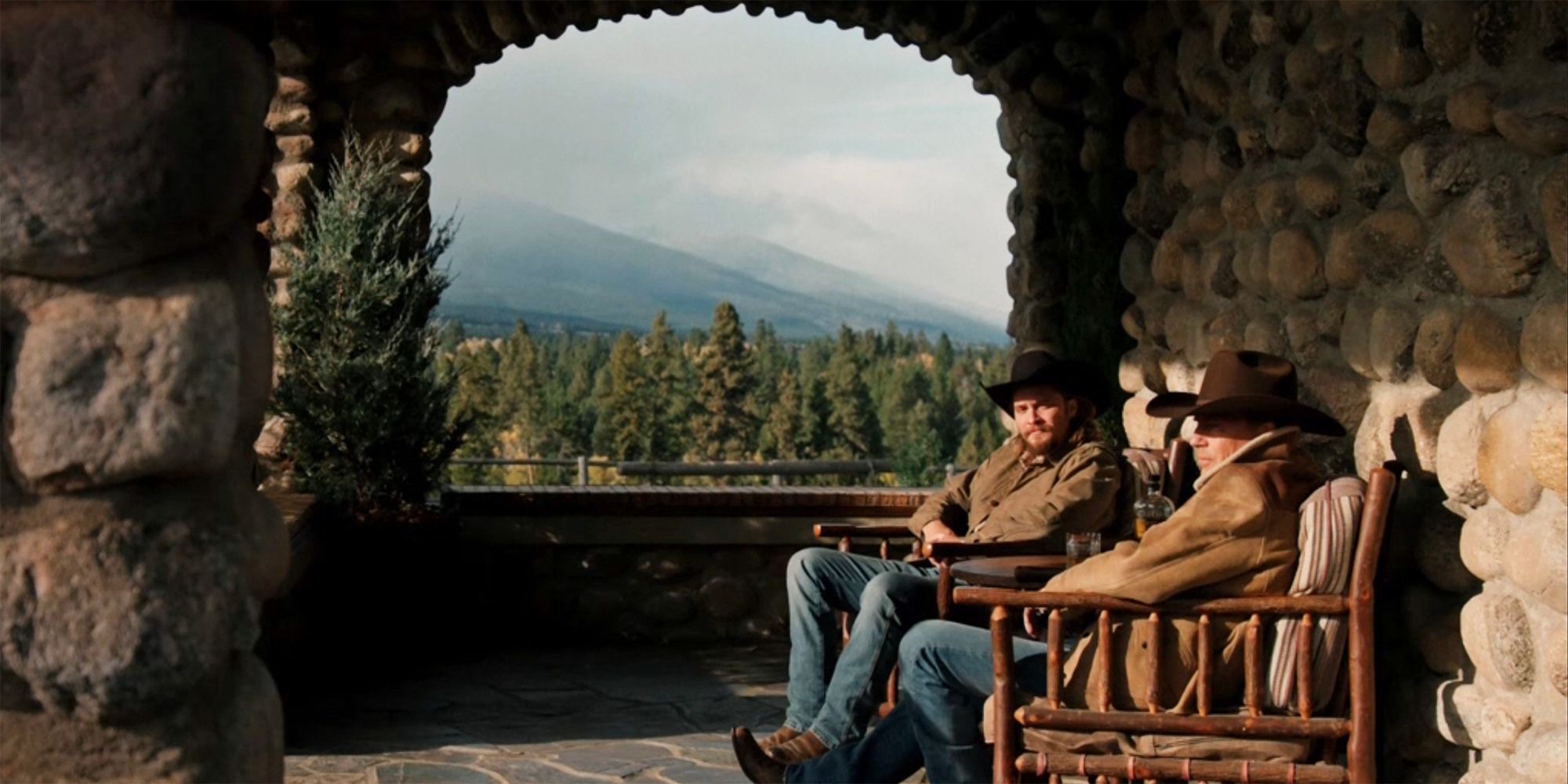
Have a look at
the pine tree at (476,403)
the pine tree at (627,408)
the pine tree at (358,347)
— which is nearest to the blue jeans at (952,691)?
the pine tree at (358,347)

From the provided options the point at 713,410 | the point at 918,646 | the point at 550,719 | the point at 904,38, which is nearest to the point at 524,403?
the point at 713,410

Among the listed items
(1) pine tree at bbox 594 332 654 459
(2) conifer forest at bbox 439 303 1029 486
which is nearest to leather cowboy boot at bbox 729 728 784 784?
(2) conifer forest at bbox 439 303 1029 486

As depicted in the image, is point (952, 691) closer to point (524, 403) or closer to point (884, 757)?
point (884, 757)

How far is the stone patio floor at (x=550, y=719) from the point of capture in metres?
5.09

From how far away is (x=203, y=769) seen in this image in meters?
2.19

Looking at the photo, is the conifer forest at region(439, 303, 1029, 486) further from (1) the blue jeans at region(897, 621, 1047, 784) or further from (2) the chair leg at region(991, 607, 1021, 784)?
(2) the chair leg at region(991, 607, 1021, 784)

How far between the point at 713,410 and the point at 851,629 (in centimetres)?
1431

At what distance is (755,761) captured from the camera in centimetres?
450

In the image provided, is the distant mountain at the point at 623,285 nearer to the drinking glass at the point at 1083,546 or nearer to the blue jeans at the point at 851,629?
the blue jeans at the point at 851,629

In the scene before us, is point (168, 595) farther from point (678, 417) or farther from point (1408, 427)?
point (678, 417)

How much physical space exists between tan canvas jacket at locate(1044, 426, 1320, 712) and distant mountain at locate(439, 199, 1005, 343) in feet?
347

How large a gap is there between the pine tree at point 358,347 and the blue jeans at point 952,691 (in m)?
3.06

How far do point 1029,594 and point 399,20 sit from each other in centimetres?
414

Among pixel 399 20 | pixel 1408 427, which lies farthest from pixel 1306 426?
pixel 399 20
